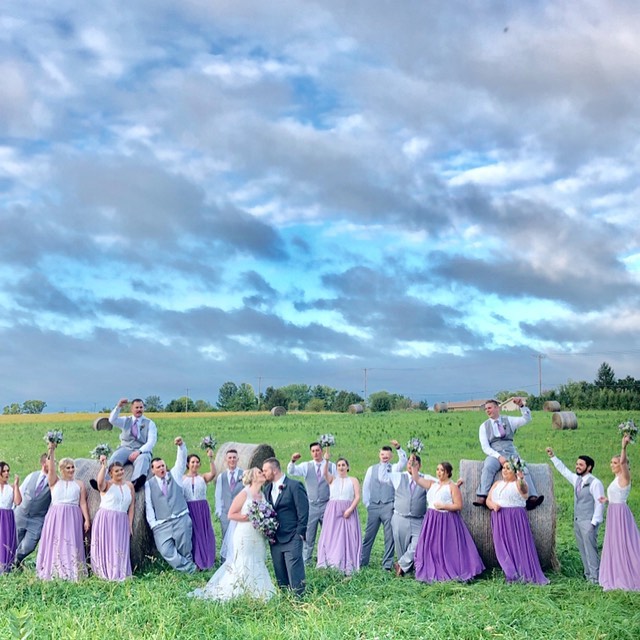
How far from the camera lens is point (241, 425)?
1101 inches

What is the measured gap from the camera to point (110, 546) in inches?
392

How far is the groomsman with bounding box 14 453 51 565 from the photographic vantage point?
1068 centimetres

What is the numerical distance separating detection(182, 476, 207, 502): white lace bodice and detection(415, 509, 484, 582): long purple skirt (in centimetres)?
299

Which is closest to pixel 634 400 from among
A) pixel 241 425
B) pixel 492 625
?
pixel 241 425

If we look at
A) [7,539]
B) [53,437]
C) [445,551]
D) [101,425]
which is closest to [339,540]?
[445,551]

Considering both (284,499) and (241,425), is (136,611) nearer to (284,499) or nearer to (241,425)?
(284,499)

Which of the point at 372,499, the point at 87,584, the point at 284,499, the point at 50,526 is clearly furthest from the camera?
the point at 372,499

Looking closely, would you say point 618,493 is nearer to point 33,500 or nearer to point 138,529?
point 138,529

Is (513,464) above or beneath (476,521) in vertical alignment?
above

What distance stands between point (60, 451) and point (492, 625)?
1869 centimetres

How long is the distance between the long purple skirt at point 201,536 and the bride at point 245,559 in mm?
2210

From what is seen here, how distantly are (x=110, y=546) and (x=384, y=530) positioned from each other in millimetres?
3508

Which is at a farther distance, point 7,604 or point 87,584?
point 87,584

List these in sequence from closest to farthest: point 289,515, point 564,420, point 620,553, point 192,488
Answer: point 289,515 → point 620,553 → point 192,488 → point 564,420
